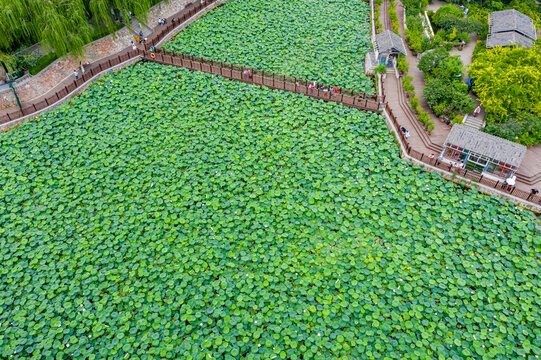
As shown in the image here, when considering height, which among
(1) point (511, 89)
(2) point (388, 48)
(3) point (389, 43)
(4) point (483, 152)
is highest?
(3) point (389, 43)

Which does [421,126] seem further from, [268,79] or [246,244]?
[246,244]

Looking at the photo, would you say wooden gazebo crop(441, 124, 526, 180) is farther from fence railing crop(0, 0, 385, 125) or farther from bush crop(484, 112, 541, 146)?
fence railing crop(0, 0, 385, 125)

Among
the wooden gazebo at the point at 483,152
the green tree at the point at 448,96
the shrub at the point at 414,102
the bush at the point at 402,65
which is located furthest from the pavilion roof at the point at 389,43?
the wooden gazebo at the point at 483,152

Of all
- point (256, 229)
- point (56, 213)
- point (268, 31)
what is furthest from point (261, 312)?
point (268, 31)

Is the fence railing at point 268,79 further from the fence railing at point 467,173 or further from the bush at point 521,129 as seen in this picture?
the bush at point 521,129

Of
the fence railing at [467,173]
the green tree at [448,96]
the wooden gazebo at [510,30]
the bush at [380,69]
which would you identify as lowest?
the fence railing at [467,173]

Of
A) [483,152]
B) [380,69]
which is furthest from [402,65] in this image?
[483,152]

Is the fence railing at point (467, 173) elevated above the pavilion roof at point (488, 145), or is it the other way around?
the pavilion roof at point (488, 145)
